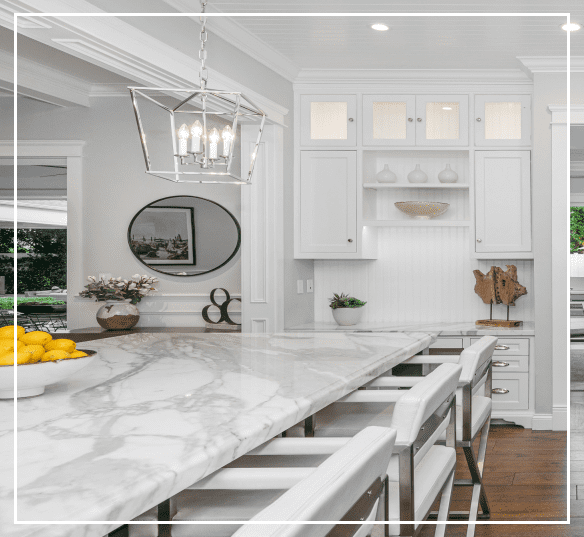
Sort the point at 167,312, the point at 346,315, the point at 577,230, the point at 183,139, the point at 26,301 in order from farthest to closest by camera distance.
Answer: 1. the point at 26,301
2. the point at 167,312
3. the point at 346,315
4. the point at 577,230
5. the point at 183,139

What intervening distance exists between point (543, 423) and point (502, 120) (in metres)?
2.13

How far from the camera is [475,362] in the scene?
2.00m

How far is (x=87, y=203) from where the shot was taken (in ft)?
15.3

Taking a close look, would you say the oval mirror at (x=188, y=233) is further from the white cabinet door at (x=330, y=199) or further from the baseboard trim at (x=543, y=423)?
the baseboard trim at (x=543, y=423)

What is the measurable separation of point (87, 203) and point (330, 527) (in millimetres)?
4283

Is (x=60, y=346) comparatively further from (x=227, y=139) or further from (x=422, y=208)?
(x=422, y=208)

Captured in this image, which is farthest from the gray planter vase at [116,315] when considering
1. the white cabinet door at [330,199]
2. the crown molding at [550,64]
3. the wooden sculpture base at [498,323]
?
the crown molding at [550,64]

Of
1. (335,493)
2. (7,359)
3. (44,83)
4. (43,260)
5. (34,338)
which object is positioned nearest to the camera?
(335,493)

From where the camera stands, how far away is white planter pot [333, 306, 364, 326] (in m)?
4.32

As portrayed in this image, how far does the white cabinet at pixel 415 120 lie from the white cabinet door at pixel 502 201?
0.86 feet

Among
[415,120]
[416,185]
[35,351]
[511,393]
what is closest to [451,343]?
[511,393]

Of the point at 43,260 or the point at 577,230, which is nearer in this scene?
the point at 577,230

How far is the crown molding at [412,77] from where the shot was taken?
421cm

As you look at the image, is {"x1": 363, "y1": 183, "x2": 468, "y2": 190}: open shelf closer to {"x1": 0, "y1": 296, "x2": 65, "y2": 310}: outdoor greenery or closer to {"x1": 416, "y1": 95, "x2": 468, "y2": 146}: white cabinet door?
{"x1": 416, "y1": 95, "x2": 468, "y2": 146}: white cabinet door
